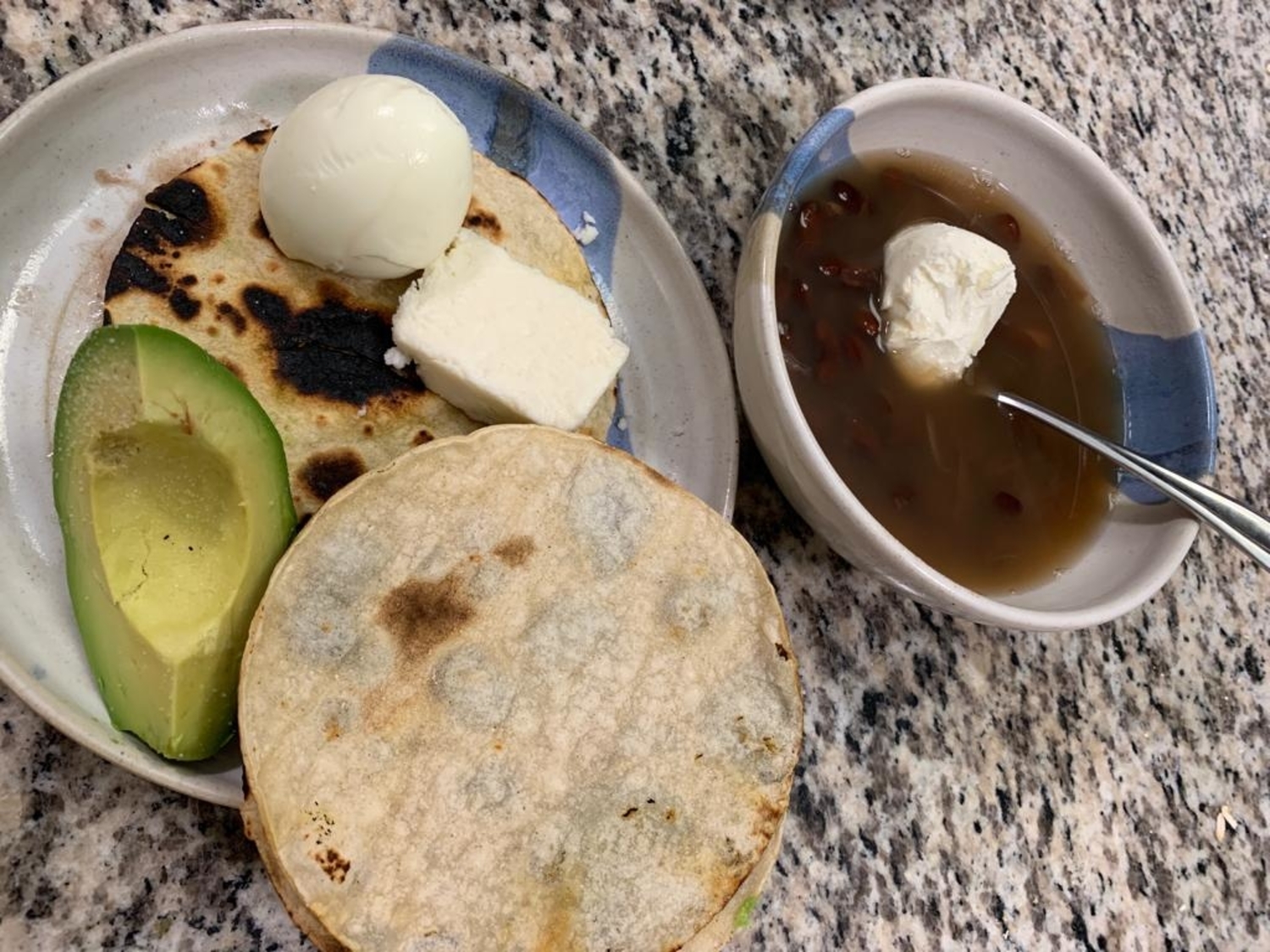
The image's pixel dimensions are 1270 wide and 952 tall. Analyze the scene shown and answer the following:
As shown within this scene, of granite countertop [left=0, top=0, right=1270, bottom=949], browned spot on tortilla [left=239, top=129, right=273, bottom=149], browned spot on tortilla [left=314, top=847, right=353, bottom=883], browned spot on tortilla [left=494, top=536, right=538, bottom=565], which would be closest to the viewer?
browned spot on tortilla [left=314, top=847, right=353, bottom=883]

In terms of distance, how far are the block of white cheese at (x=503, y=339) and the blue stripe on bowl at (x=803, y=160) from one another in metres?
0.25

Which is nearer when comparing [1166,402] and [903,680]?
[1166,402]

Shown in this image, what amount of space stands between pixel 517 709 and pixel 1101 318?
3.28 ft

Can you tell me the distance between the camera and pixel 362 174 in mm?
1104

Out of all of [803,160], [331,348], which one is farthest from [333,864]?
[803,160]

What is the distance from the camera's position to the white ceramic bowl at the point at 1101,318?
114cm

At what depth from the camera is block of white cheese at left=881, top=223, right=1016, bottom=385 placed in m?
1.27

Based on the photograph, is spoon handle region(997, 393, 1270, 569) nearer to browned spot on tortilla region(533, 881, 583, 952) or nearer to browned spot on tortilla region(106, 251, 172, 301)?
browned spot on tortilla region(533, 881, 583, 952)

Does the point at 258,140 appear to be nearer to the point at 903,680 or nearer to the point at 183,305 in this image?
the point at 183,305

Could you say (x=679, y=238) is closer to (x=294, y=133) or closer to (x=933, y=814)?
(x=294, y=133)

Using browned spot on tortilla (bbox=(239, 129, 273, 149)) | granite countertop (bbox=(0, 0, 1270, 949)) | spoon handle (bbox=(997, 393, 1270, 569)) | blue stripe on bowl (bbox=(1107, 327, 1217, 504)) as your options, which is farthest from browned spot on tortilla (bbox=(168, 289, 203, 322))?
blue stripe on bowl (bbox=(1107, 327, 1217, 504))

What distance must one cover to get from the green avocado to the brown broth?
0.65 meters

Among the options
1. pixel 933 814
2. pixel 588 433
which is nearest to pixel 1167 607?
pixel 933 814

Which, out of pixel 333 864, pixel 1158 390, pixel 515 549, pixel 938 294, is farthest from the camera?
pixel 1158 390
